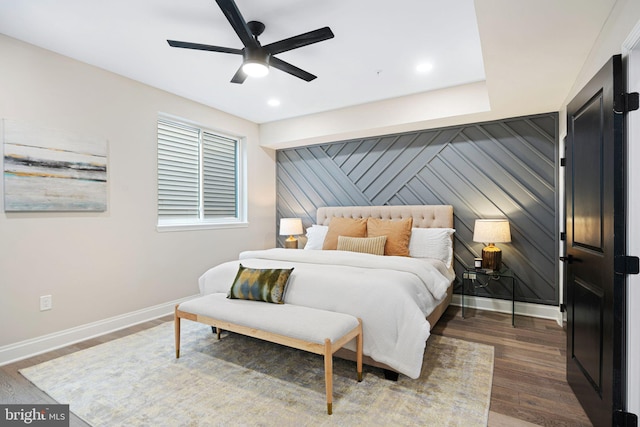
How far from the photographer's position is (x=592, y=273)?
5.85 ft

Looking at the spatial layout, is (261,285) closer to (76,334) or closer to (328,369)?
(328,369)

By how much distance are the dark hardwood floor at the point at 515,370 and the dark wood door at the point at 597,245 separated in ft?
0.49

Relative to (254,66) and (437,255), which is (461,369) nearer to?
(437,255)

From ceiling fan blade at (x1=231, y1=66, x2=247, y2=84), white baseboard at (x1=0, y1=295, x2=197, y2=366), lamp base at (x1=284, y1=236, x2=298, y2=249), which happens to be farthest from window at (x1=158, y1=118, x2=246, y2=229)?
ceiling fan blade at (x1=231, y1=66, x2=247, y2=84)

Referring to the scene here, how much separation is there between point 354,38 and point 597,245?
224 cm

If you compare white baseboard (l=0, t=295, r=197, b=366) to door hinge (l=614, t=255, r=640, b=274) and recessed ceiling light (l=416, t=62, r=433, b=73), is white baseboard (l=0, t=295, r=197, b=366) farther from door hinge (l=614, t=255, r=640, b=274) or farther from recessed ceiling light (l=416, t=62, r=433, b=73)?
door hinge (l=614, t=255, r=640, b=274)

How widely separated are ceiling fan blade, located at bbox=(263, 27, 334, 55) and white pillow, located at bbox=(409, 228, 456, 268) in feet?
8.39

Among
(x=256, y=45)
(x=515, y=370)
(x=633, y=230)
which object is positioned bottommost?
(x=515, y=370)

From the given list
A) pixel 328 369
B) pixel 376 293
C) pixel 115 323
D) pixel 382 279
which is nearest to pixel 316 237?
pixel 382 279

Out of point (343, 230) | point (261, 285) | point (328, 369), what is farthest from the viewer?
point (343, 230)

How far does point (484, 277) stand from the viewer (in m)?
3.92

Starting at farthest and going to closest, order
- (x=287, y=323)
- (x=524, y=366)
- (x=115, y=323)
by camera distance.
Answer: (x=115, y=323) < (x=524, y=366) < (x=287, y=323)

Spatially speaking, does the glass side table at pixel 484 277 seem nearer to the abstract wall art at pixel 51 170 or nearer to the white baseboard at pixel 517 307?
the white baseboard at pixel 517 307

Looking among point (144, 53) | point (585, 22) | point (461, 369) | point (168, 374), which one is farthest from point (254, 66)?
point (461, 369)
